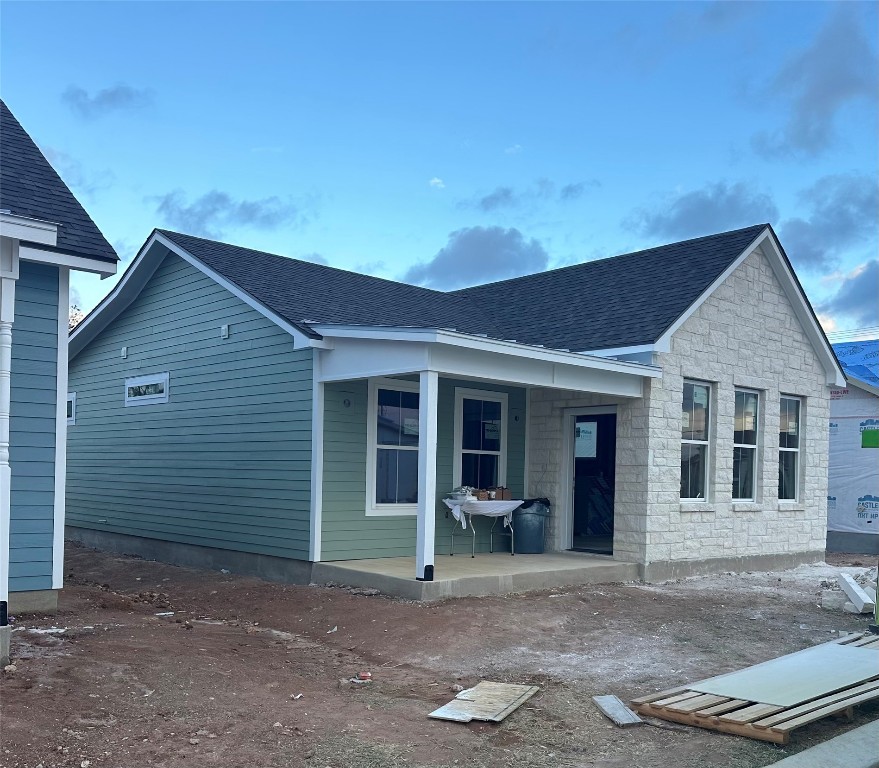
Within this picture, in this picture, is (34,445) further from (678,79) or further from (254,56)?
(678,79)

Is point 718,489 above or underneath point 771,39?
underneath

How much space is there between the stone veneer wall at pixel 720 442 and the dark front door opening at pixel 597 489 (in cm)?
163

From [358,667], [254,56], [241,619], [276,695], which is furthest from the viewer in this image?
[254,56]

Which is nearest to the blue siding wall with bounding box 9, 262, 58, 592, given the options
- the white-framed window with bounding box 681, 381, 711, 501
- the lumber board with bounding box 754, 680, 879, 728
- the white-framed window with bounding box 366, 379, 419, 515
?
the white-framed window with bounding box 366, 379, 419, 515

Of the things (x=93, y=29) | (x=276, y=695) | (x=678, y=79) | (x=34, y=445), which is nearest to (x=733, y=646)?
(x=276, y=695)

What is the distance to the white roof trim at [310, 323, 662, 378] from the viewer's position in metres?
9.47

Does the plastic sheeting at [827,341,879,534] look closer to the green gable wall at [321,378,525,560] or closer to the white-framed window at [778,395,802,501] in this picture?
the white-framed window at [778,395,802,501]

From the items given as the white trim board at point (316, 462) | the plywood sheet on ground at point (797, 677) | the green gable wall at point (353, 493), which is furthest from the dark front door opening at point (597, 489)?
the plywood sheet on ground at point (797, 677)

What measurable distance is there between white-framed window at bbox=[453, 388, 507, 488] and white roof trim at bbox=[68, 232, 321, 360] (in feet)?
9.99

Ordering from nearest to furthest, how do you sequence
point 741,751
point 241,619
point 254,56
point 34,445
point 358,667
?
point 741,751
point 358,667
point 34,445
point 241,619
point 254,56

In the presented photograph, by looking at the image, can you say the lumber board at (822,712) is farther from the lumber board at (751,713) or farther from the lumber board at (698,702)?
the lumber board at (698,702)

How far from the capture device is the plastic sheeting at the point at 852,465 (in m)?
19.6

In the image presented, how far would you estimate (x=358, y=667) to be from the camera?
289 inches

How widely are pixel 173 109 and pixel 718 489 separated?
9.98 metres
